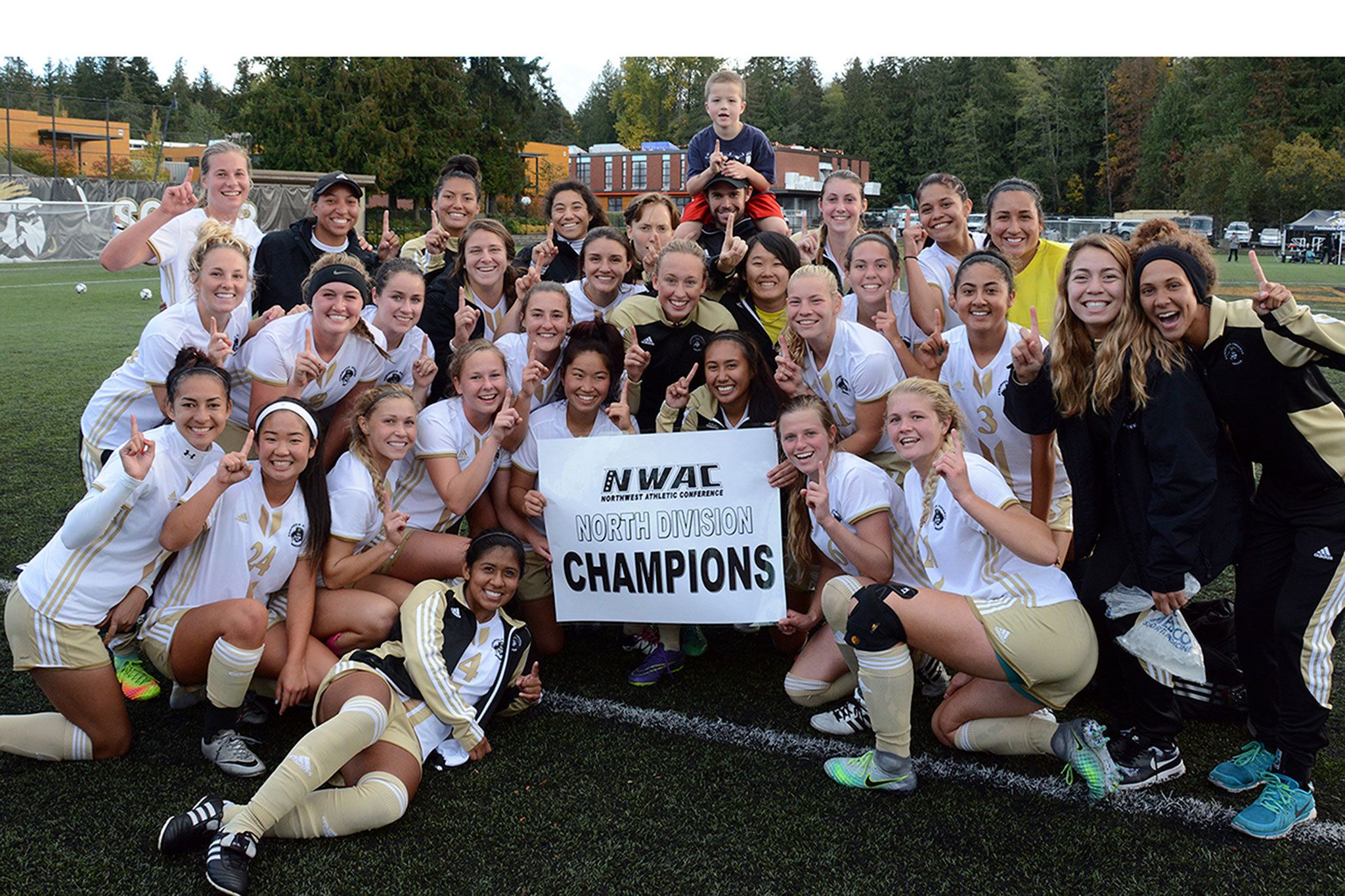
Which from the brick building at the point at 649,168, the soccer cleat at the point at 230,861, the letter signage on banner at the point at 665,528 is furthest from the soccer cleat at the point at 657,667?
the brick building at the point at 649,168

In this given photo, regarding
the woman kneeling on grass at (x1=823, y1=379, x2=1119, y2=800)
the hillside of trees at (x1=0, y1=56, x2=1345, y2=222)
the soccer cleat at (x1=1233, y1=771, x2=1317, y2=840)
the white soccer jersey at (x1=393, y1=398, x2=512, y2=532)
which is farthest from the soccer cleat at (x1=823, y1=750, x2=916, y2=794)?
the hillside of trees at (x1=0, y1=56, x2=1345, y2=222)

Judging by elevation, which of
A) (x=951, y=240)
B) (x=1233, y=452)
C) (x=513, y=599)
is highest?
(x=951, y=240)

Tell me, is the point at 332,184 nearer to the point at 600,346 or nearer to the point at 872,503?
the point at 600,346

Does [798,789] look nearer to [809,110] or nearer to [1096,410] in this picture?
[1096,410]

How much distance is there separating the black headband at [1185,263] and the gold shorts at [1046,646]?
1.19 m

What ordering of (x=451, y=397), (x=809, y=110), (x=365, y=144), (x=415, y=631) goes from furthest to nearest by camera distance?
1. (x=809, y=110)
2. (x=365, y=144)
3. (x=451, y=397)
4. (x=415, y=631)

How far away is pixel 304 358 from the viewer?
4262mm

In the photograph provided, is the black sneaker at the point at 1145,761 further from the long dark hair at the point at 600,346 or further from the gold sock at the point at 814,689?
the long dark hair at the point at 600,346

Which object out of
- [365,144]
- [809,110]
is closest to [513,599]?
[365,144]

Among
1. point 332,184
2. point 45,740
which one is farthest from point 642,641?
point 332,184

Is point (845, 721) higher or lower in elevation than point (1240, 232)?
lower

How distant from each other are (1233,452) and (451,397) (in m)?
3.47

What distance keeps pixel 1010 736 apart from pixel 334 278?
11.2 feet

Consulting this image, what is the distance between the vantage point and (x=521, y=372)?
486 cm
